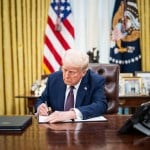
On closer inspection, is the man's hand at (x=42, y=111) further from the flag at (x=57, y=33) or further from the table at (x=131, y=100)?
the flag at (x=57, y=33)

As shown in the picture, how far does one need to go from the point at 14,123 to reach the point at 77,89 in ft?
2.28

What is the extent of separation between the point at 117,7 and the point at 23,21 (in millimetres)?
1312

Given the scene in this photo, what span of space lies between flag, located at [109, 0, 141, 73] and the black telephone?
2.73 metres

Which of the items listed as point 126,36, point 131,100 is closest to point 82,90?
point 131,100

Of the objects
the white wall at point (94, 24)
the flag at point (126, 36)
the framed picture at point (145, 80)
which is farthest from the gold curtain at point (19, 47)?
the framed picture at point (145, 80)

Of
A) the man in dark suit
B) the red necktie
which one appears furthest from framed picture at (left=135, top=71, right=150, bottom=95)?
the red necktie

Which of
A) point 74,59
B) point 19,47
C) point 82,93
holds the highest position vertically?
point 19,47

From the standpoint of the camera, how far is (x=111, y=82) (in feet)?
9.30

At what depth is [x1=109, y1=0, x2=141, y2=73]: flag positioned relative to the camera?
4.38m

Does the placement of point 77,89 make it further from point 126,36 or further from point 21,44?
point 126,36

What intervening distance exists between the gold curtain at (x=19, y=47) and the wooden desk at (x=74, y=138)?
2420 millimetres

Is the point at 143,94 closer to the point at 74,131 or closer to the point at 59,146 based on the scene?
the point at 74,131

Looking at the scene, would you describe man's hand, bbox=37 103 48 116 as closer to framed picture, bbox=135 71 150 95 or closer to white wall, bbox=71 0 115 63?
framed picture, bbox=135 71 150 95

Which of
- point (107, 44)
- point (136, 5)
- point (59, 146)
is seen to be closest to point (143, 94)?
point (107, 44)
